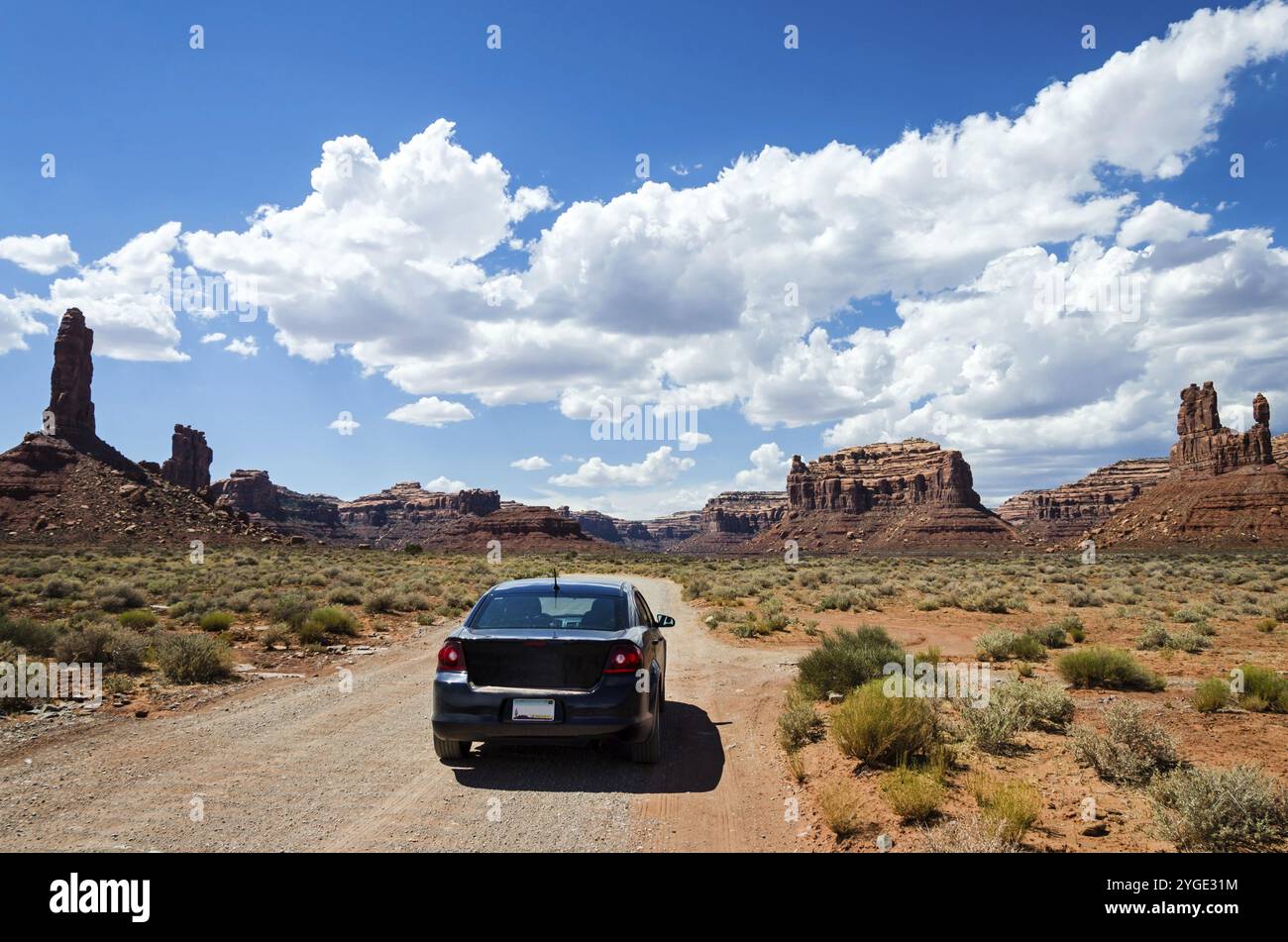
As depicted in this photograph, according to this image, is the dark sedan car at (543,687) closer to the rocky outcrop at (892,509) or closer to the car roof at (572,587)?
the car roof at (572,587)

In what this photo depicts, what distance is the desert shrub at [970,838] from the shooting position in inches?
166

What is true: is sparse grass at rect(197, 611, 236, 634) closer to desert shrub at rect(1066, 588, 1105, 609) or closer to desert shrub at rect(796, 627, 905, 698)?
desert shrub at rect(796, 627, 905, 698)

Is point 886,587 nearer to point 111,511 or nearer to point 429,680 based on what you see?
point 429,680

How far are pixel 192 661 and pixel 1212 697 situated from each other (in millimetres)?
13984

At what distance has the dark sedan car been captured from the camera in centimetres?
596

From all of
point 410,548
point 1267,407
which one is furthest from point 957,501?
point 410,548

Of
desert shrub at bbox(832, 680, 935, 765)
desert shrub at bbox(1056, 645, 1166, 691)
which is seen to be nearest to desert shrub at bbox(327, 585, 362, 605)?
desert shrub at bbox(832, 680, 935, 765)

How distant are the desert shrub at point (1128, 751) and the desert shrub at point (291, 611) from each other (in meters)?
15.7

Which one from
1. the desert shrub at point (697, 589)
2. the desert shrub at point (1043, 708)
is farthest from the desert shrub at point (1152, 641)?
the desert shrub at point (697, 589)
